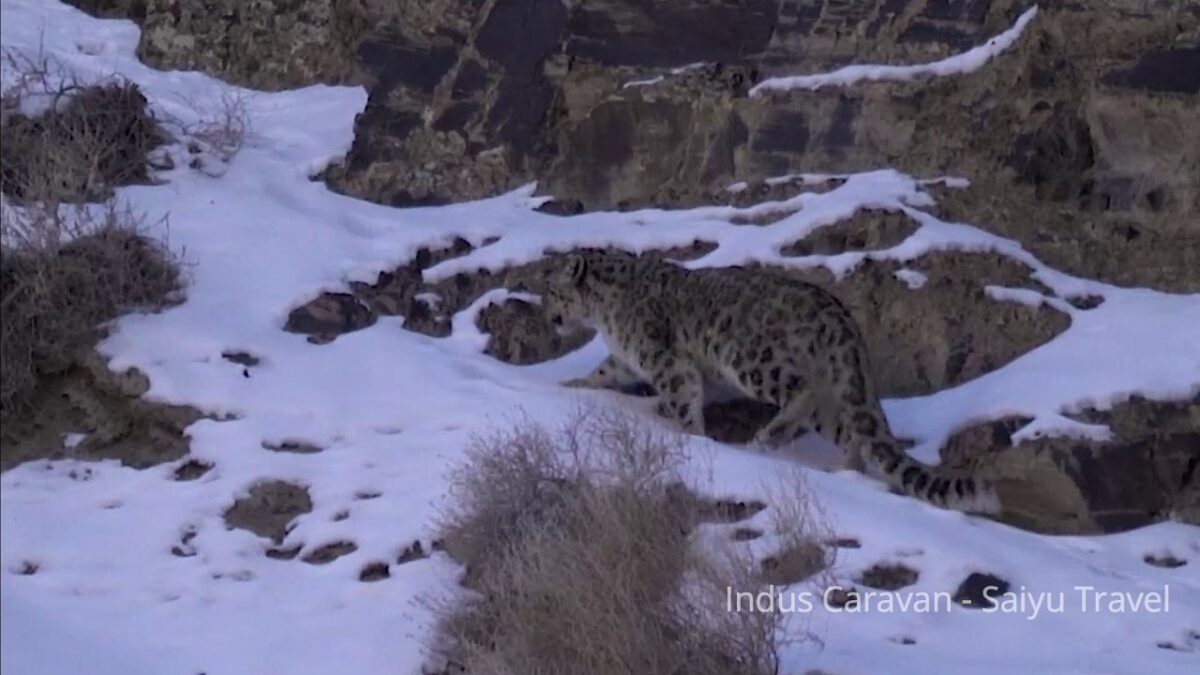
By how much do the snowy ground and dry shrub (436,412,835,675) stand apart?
→ 31cm

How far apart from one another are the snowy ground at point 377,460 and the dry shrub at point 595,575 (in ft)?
1.01

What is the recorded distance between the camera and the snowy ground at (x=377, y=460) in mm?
8719

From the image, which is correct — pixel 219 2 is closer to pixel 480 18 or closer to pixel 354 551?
pixel 480 18

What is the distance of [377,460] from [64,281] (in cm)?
227

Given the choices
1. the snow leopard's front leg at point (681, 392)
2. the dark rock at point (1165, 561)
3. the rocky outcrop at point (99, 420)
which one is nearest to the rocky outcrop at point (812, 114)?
the snow leopard's front leg at point (681, 392)

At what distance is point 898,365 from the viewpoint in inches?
461

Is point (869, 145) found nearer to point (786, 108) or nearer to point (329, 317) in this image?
point (786, 108)

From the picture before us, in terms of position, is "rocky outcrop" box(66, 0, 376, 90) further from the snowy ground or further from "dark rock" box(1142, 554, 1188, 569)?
"dark rock" box(1142, 554, 1188, 569)

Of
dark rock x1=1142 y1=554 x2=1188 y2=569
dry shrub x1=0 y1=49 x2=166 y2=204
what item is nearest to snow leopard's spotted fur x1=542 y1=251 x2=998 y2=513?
dark rock x1=1142 y1=554 x2=1188 y2=569

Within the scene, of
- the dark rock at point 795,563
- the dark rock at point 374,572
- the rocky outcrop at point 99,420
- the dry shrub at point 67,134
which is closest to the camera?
the dark rock at point 795,563

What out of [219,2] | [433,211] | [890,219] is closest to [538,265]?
[433,211]

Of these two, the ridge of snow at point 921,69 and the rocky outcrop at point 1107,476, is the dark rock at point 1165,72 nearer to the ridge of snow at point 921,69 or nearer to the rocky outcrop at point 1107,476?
the ridge of snow at point 921,69

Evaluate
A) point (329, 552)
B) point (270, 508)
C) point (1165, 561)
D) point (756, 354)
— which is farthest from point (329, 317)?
point (1165, 561)

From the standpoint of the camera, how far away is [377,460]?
1062 cm
